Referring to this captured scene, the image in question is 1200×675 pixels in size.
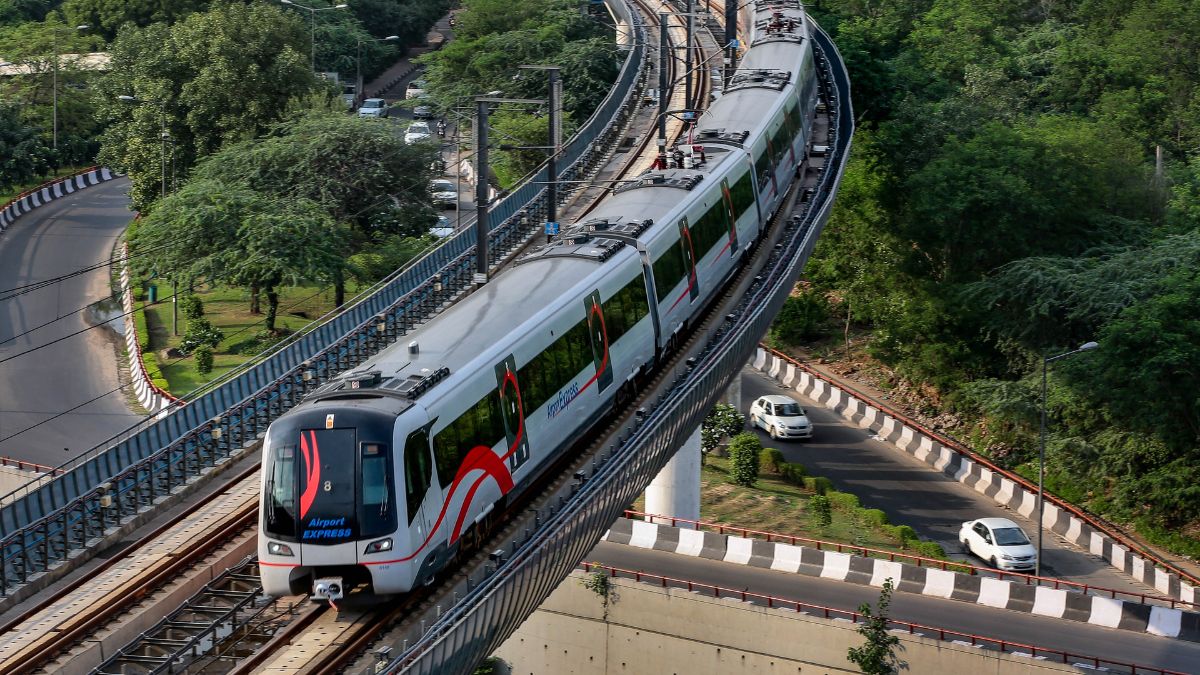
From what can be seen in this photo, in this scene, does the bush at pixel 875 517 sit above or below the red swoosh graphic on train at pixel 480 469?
below

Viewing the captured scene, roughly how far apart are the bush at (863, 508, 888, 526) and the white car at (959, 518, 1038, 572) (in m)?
2.59

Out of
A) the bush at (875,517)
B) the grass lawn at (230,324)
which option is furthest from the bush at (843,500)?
the grass lawn at (230,324)

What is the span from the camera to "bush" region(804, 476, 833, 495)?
162 feet

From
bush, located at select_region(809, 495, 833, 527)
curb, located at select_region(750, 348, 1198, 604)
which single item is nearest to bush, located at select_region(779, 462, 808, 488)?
bush, located at select_region(809, 495, 833, 527)

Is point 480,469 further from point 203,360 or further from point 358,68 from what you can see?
point 358,68

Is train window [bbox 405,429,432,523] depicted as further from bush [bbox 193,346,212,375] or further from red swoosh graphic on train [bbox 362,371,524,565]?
bush [bbox 193,346,212,375]

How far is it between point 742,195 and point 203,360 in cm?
2217

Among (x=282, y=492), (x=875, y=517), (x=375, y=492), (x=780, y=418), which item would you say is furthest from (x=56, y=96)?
(x=375, y=492)

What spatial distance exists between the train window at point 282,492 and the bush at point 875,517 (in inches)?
1057

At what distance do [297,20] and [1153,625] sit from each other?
48337 millimetres

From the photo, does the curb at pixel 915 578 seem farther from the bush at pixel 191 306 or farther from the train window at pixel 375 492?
the bush at pixel 191 306

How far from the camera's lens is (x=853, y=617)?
3722cm

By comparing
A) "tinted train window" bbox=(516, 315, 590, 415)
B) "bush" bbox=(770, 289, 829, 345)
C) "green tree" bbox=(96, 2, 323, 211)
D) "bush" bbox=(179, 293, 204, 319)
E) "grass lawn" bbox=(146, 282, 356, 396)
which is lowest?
"bush" bbox=(770, 289, 829, 345)

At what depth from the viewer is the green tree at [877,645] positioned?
35.8 metres
